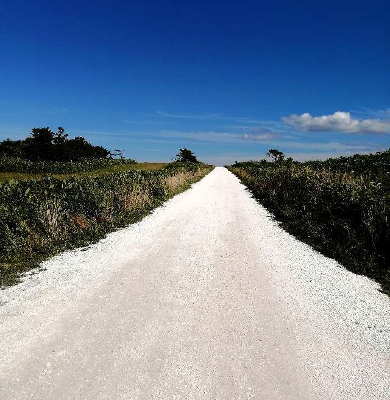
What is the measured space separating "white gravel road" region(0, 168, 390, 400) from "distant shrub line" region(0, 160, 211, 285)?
0.97m

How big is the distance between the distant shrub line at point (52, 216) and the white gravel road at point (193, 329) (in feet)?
3.19

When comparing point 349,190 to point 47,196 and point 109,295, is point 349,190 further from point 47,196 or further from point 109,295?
point 47,196

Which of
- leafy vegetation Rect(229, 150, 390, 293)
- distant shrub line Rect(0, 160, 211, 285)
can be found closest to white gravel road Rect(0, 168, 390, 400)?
leafy vegetation Rect(229, 150, 390, 293)

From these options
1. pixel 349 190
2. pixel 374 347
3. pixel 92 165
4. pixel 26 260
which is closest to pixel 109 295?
pixel 26 260

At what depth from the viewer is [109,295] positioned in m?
6.56

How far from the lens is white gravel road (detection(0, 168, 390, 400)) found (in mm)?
4000

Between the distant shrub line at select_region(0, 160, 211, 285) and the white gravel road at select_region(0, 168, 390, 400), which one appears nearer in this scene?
the white gravel road at select_region(0, 168, 390, 400)

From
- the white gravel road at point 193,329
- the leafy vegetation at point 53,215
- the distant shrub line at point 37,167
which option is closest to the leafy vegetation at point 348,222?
the white gravel road at point 193,329

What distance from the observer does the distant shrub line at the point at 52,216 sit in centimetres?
917

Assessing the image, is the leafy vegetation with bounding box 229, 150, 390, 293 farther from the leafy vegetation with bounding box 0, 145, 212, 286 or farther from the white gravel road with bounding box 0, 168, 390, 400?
the leafy vegetation with bounding box 0, 145, 212, 286

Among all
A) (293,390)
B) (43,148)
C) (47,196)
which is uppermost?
(43,148)

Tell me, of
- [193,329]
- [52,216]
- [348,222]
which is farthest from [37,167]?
[193,329]

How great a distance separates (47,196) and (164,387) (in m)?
9.61

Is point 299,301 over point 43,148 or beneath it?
beneath
